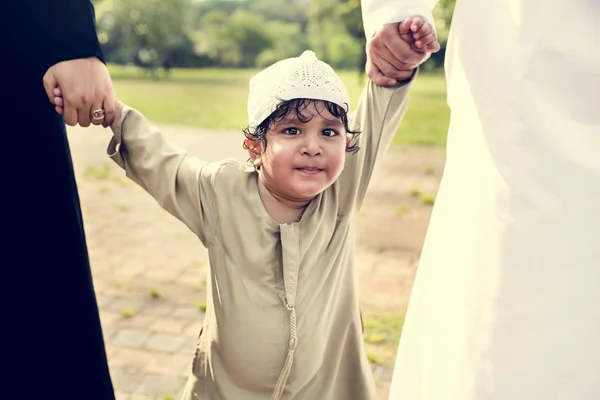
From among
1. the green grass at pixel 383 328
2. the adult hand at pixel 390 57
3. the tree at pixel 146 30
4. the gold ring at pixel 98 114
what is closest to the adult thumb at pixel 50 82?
the gold ring at pixel 98 114

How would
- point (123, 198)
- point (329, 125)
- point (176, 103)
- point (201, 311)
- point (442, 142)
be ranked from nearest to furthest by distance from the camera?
1. point (329, 125)
2. point (201, 311)
3. point (123, 198)
4. point (442, 142)
5. point (176, 103)

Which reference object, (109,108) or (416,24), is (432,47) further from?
(109,108)

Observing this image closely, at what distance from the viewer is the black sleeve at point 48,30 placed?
1466 mm

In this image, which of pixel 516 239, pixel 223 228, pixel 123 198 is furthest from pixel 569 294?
pixel 123 198

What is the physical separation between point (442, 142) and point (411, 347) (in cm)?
760

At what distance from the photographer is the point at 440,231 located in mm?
1506

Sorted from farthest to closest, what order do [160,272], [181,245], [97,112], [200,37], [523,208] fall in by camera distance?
[200,37]
[181,245]
[160,272]
[97,112]
[523,208]

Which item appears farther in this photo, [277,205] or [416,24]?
[277,205]

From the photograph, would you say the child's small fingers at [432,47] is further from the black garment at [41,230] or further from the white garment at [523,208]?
the black garment at [41,230]

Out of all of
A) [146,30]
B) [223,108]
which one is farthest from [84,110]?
[146,30]

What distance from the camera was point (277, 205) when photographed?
1.74 m

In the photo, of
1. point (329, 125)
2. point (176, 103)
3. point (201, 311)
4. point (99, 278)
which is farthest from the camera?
point (176, 103)

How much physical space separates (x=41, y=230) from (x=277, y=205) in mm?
596

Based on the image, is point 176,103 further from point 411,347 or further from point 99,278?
point 411,347
